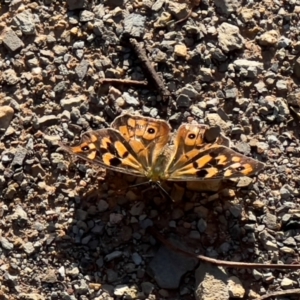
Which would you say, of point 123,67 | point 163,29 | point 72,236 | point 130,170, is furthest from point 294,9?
point 72,236

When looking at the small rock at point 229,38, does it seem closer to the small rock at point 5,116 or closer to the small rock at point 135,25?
the small rock at point 135,25

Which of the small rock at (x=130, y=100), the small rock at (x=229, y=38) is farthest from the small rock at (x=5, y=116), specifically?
the small rock at (x=229, y=38)

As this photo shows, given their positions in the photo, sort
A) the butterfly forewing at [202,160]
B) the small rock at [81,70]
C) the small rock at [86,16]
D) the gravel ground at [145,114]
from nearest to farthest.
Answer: the butterfly forewing at [202,160], the gravel ground at [145,114], the small rock at [81,70], the small rock at [86,16]

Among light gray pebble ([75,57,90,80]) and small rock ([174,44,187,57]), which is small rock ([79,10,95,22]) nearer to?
light gray pebble ([75,57,90,80])

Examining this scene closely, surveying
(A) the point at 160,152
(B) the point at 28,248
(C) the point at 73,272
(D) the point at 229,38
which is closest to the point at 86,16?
(D) the point at 229,38

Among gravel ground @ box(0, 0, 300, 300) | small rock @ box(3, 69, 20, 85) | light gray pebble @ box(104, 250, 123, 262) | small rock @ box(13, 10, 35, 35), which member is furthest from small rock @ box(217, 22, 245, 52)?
light gray pebble @ box(104, 250, 123, 262)

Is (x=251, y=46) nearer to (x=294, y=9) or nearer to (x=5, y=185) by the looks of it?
(x=294, y=9)
